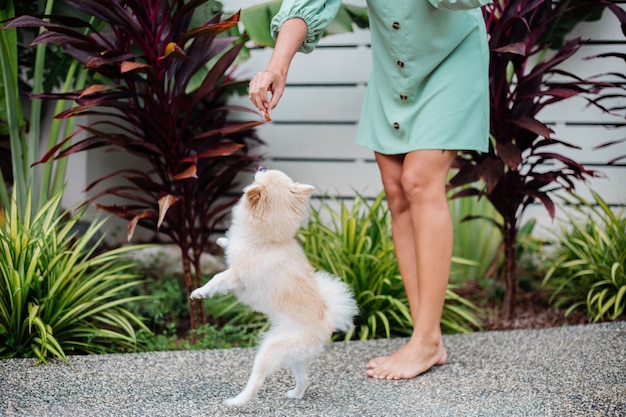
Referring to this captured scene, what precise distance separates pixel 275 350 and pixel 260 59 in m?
3.44

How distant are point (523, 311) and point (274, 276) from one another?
8.25 ft

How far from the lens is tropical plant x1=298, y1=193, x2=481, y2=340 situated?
12.7 ft

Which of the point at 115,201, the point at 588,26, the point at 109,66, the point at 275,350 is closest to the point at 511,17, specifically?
the point at 588,26

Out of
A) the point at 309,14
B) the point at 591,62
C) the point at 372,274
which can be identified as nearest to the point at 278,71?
the point at 309,14

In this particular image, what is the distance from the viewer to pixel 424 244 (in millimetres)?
2883

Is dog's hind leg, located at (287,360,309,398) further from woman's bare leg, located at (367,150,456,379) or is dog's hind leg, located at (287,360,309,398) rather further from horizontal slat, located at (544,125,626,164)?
horizontal slat, located at (544,125,626,164)

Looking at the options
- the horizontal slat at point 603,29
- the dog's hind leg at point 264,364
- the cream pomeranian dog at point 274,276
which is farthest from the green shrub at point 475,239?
the dog's hind leg at point 264,364

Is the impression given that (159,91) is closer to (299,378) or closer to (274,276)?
(274,276)

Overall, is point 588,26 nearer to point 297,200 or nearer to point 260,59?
point 260,59

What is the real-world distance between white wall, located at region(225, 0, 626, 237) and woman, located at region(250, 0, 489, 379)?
2.30m

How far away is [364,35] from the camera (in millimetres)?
5281

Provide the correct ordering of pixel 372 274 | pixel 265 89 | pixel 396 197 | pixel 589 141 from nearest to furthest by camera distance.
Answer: pixel 265 89
pixel 396 197
pixel 372 274
pixel 589 141

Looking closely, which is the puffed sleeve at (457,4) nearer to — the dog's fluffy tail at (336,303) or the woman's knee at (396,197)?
the woman's knee at (396,197)

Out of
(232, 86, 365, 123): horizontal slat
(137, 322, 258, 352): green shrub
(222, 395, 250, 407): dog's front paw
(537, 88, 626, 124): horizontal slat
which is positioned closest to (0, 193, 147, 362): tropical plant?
(137, 322, 258, 352): green shrub
